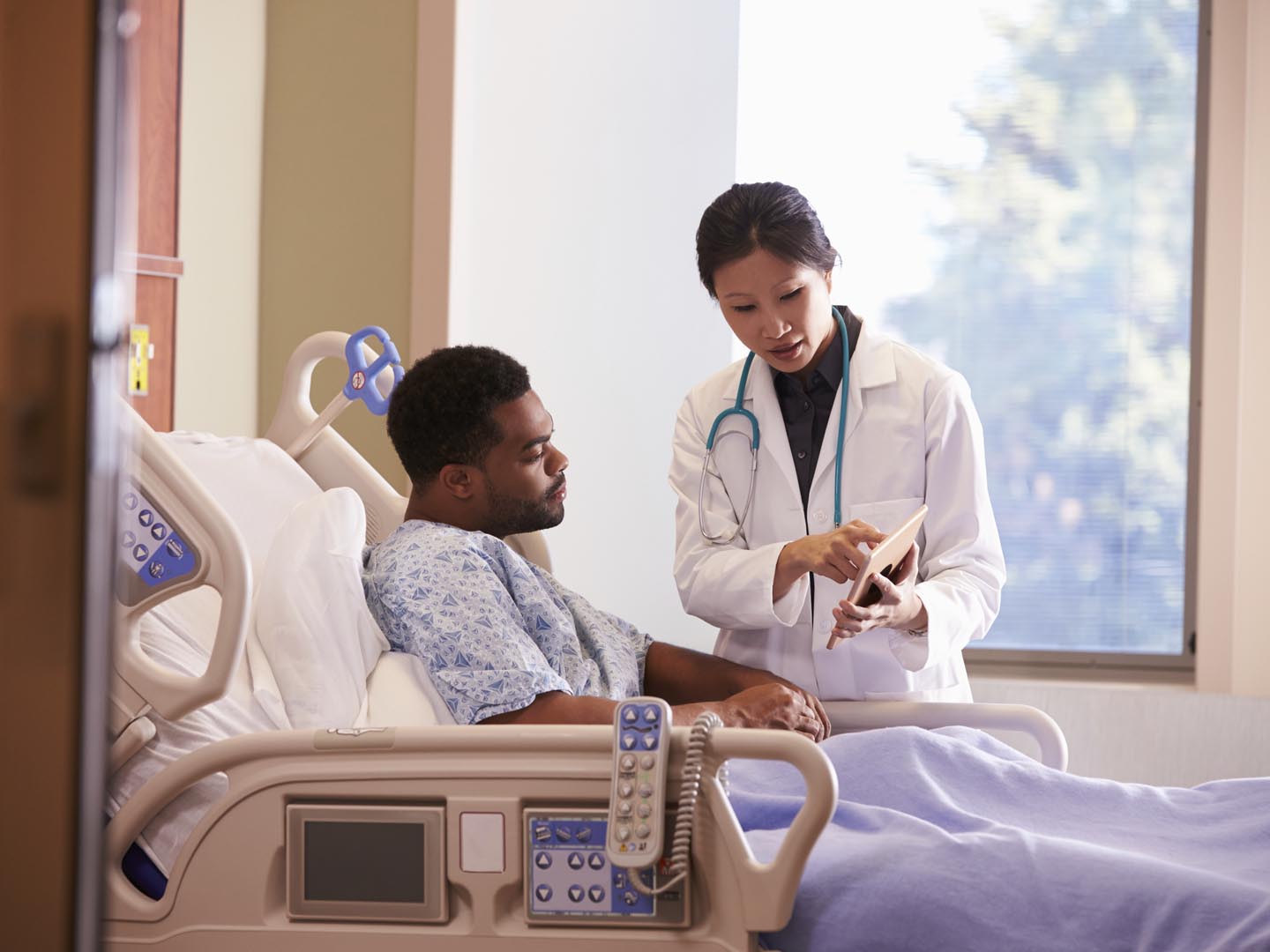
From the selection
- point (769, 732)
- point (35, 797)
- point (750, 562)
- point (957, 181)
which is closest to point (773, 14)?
point (957, 181)

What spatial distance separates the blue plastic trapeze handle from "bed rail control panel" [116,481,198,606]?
0.70m

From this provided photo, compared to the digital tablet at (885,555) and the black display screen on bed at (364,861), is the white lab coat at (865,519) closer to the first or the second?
the digital tablet at (885,555)

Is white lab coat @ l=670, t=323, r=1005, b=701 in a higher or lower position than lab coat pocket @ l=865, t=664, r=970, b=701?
higher

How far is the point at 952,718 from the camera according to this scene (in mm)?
2035

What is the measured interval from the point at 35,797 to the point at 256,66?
2940 millimetres

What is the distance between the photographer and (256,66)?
122 inches

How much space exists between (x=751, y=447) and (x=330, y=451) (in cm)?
77

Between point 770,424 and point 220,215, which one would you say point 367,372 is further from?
point 220,215

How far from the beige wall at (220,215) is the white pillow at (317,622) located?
1.15m

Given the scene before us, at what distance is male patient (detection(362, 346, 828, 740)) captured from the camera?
5.62 ft

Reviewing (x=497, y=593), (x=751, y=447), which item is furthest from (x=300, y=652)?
(x=751, y=447)

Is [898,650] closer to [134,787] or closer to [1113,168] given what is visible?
[134,787]

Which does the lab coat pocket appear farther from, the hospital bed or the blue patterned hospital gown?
the hospital bed

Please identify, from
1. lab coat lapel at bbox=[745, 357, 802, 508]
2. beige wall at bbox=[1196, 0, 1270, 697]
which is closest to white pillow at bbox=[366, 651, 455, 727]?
lab coat lapel at bbox=[745, 357, 802, 508]
